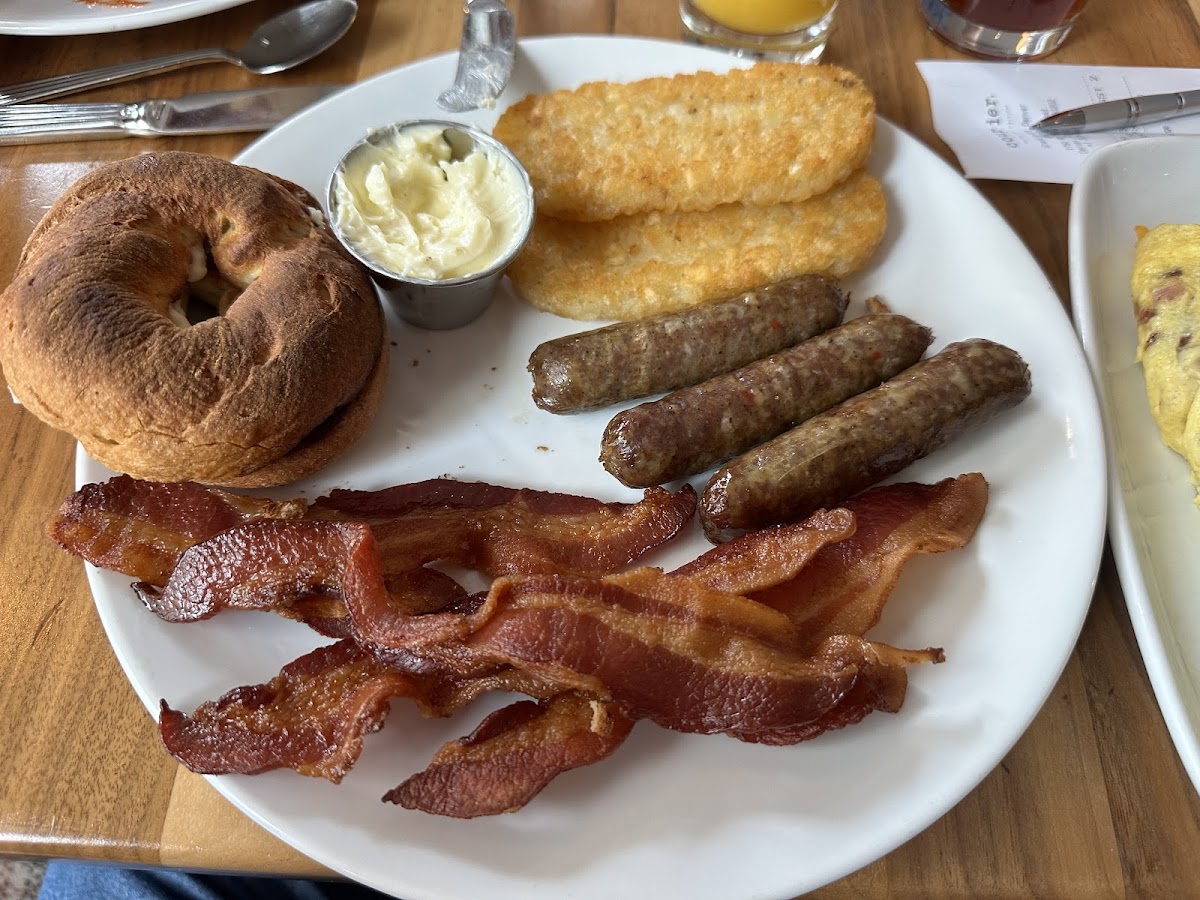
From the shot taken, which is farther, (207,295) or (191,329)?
(207,295)

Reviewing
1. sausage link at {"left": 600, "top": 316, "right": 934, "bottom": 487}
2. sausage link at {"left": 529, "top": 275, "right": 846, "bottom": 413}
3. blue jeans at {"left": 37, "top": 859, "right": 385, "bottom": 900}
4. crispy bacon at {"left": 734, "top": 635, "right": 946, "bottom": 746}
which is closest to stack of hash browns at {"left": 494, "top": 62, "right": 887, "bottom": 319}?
sausage link at {"left": 529, "top": 275, "right": 846, "bottom": 413}

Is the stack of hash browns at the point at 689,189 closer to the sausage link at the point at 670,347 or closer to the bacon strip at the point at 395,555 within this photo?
the sausage link at the point at 670,347

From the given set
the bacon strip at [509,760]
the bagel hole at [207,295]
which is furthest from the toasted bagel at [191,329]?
the bacon strip at [509,760]

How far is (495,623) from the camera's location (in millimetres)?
1561

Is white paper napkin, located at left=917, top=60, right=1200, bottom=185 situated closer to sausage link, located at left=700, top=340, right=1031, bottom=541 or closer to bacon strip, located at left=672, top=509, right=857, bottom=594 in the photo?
sausage link, located at left=700, top=340, right=1031, bottom=541

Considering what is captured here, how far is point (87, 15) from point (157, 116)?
0.51m

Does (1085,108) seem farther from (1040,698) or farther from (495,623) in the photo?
(495,623)

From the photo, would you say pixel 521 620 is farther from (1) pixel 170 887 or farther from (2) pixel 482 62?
(2) pixel 482 62

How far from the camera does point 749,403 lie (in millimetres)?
1945

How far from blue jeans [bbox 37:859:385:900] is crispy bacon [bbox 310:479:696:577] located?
3.58 ft

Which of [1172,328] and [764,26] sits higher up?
[764,26]

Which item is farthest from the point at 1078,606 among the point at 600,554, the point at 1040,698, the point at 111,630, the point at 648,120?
the point at 111,630

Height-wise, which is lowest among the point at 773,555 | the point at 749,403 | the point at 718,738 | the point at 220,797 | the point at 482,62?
the point at 220,797

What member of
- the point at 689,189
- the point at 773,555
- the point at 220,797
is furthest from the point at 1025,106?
the point at 220,797
